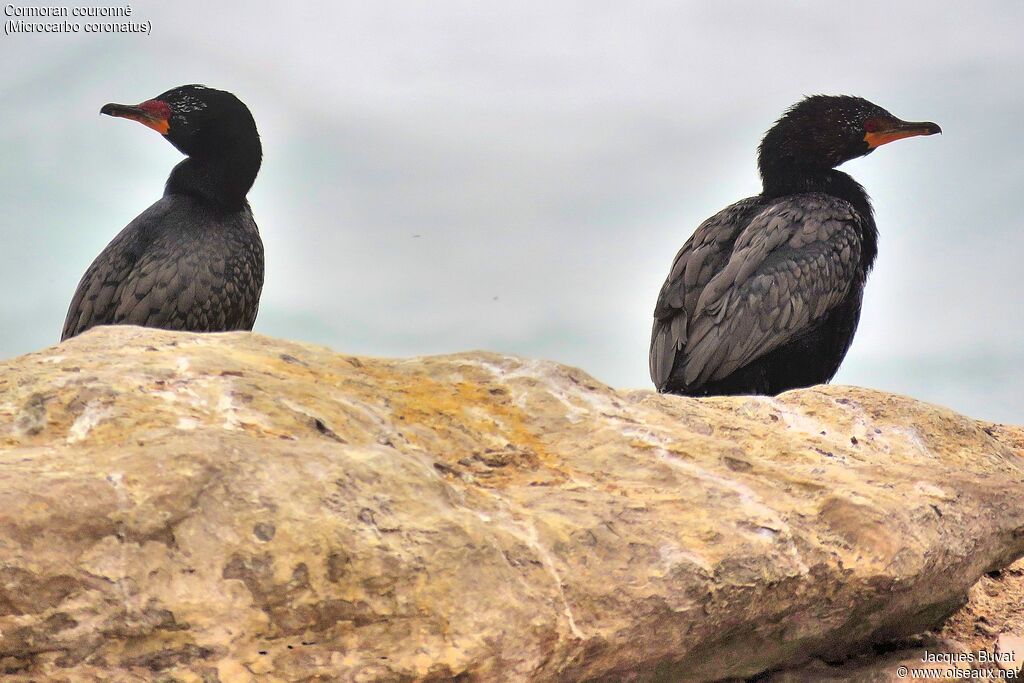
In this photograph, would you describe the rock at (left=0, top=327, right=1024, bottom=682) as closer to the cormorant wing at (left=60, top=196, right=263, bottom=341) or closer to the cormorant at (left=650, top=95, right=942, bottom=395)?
the cormorant at (left=650, top=95, right=942, bottom=395)

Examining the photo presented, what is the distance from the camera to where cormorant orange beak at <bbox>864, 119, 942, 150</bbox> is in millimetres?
7973

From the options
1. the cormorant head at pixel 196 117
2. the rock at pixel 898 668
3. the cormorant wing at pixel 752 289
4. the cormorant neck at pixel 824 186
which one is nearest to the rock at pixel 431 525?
the rock at pixel 898 668

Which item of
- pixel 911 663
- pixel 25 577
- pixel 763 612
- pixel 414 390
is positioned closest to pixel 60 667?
pixel 25 577

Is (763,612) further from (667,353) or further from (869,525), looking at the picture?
(667,353)

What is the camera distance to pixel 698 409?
4.45 metres

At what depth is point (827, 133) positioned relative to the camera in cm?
786

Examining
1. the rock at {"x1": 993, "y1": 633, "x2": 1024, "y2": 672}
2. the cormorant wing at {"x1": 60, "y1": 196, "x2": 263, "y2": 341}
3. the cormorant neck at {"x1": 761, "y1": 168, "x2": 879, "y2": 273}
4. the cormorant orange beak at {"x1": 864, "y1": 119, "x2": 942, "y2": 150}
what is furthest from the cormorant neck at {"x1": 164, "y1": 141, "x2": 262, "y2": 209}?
the rock at {"x1": 993, "y1": 633, "x2": 1024, "y2": 672}

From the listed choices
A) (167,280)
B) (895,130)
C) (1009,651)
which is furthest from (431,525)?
(895,130)

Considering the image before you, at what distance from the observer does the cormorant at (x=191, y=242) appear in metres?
7.00

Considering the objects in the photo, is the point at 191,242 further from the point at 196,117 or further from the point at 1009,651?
the point at 1009,651

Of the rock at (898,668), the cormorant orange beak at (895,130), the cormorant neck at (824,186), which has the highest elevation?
the cormorant orange beak at (895,130)

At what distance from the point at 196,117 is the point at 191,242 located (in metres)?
1.02

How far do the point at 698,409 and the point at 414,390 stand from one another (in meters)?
1.26

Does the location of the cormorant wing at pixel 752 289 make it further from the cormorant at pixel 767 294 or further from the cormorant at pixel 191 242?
the cormorant at pixel 191 242
